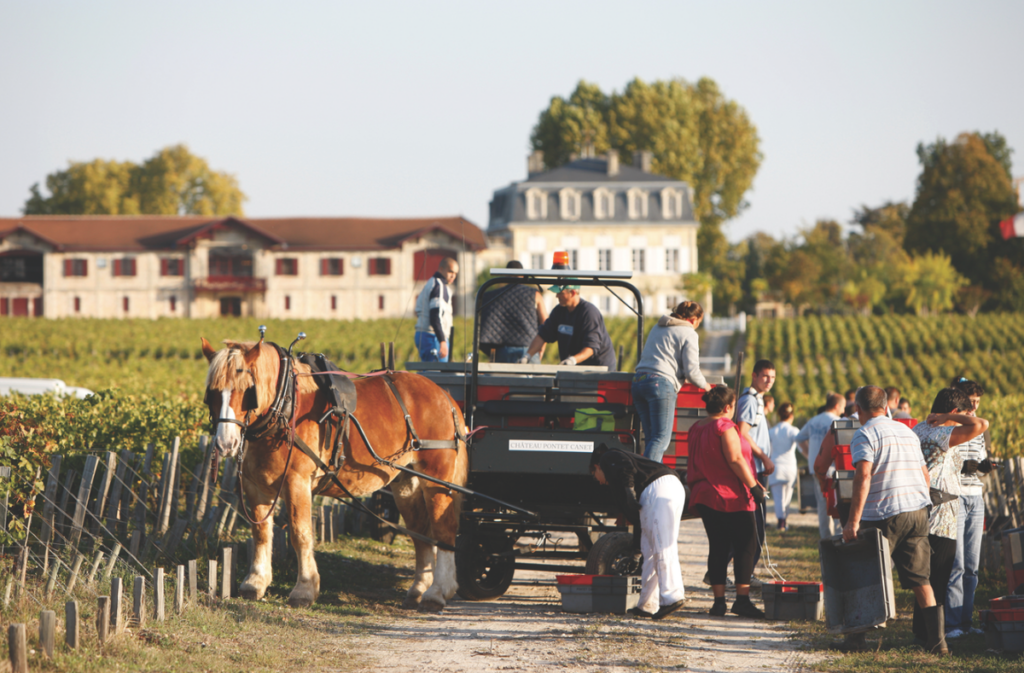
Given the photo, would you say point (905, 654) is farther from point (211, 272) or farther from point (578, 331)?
point (211, 272)

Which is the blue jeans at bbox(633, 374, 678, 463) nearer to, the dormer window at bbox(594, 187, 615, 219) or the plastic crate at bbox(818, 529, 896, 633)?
the plastic crate at bbox(818, 529, 896, 633)

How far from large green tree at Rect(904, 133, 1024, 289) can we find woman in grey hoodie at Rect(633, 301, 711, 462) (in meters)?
69.8

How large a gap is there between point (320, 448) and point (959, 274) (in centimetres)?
7219

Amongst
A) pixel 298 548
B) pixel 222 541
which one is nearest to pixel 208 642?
pixel 298 548

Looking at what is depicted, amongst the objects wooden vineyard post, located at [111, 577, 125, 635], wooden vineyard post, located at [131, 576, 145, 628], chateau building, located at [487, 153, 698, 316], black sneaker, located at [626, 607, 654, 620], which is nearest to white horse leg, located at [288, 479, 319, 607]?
wooden vineyard post, located at [131, 576, 145, 628]

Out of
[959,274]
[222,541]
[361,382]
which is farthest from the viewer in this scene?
[959,274]

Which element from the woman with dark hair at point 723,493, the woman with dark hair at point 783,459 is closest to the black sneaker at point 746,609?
the woman with dark hair at point 723,493

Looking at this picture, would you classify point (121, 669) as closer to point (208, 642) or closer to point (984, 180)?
point (208, 642)

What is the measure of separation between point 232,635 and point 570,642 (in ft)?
7.52

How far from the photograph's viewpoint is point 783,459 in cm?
1606

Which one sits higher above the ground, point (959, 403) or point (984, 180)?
point (984, 180)

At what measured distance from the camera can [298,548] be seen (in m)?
8.32

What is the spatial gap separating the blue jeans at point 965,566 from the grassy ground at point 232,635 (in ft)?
14.2

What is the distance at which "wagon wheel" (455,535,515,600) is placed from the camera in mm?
9344
